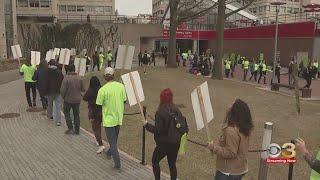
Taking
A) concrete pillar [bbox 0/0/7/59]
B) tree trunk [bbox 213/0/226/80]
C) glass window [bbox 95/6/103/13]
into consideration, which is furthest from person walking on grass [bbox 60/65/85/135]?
glass window [bbox 95/6/103/13]

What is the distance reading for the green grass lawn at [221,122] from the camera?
29.7ft

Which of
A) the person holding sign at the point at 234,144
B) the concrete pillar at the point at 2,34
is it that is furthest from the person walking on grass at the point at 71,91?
the concrete pillar at the point at 2,34

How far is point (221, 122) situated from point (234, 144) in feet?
30.9

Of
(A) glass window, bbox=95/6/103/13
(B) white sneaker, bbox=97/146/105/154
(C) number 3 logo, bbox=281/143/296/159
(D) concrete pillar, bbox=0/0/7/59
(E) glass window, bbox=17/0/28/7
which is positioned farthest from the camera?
(A) glass window, bbox=95/6/103/13

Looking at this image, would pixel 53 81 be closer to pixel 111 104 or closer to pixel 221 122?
pixel 111 104

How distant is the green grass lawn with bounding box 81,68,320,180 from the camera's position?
904 cm

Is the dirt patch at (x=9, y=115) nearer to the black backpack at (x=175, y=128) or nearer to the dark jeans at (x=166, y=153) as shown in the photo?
the dark jeans at (x=166, y=153)

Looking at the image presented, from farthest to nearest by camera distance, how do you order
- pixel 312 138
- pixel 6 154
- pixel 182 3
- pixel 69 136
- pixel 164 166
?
pixel 182 3, pixel 312 138, pixel 69 136, pixel 6 154, pixel 164 166

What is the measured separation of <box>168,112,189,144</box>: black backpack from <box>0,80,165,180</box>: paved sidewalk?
1.57m

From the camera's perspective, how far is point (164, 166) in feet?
28.9

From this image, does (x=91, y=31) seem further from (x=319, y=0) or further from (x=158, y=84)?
(x=319, y=0)

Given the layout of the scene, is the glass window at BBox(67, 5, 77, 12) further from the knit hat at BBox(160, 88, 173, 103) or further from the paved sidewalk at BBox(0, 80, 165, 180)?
the knit hat at BBox(160, 88, 173, 103)

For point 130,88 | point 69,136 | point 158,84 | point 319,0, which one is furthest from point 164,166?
point 319,0

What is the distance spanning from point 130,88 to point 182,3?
3816 centimetres
